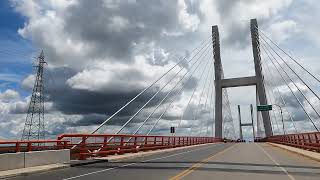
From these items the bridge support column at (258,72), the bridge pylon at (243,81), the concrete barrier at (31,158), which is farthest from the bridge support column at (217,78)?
the concrete barrier at (31,158)

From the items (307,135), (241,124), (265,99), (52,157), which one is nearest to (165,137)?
(307,135)

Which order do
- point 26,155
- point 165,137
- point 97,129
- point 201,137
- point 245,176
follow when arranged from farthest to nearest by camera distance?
point 201,137 < point 165,137 < point 97,129 < point 26,155 < point 245,176

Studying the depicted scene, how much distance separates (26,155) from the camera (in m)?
17.8

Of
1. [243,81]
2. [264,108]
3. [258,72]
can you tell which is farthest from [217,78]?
[264,108]

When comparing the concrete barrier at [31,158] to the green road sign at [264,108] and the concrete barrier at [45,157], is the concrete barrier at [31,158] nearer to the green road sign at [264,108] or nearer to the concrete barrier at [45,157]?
the concrete barrier at [45,157]

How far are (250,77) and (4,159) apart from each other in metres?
60.5

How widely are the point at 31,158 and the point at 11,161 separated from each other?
151 centimetres

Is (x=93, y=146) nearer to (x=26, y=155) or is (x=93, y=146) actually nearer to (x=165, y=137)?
(x=26, y=155)

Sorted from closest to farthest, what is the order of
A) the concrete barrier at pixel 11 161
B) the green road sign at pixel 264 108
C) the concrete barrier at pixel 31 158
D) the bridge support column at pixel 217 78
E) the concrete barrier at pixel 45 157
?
the concrete barrier at pixel 11 161
the concrete barrier at pixel 31 158
the concrete barrier at pixel 45 157
the green road sign at pixel 264 108
the bridge support column at pixel 217 78

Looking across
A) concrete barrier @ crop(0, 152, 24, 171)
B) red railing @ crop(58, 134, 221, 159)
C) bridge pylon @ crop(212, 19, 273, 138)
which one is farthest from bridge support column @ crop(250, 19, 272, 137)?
concrete barrier @ crop(0, 152, 24, 171)

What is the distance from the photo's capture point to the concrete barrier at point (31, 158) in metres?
16.4

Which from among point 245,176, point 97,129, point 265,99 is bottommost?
point 245,176

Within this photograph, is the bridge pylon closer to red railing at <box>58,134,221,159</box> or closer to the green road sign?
the green road sign

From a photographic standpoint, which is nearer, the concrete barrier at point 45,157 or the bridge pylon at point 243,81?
the concrete barrier at point 45,157
